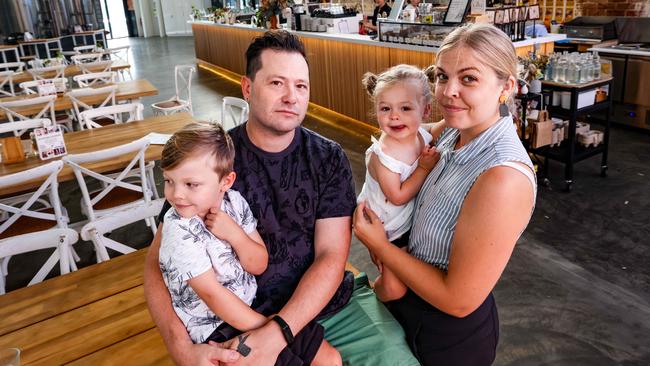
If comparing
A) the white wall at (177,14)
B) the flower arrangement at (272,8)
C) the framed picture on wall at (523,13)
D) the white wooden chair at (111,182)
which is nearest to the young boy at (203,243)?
the white wooden chair at (111,182)

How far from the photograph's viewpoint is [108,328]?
1549mm

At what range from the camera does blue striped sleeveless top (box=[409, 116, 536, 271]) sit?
127 centimetres

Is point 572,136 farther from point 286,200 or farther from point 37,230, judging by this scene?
point 37,230

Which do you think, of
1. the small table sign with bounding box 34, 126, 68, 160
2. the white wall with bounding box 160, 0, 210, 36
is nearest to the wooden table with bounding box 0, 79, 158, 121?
the small table sign with bounding box 34, 126, 68, 160

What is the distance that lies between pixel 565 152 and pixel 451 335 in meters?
3.52

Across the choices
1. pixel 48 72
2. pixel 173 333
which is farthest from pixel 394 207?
pixel 48 72

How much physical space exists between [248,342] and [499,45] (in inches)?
41.1

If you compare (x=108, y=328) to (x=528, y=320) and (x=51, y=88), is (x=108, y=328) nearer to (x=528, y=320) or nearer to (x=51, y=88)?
(x=528, y=320)

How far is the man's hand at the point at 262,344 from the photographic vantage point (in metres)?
1.30

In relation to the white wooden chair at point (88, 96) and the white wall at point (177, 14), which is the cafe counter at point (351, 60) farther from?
the white wall at point (177, 14)

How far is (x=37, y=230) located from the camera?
309cm

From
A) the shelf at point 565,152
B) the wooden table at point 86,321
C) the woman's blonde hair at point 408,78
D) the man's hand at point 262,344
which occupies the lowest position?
the shelf at point 565,152

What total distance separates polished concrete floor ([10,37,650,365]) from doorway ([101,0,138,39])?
21026mm

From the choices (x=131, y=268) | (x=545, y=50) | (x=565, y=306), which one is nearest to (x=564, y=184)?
(x=545, y=50)
